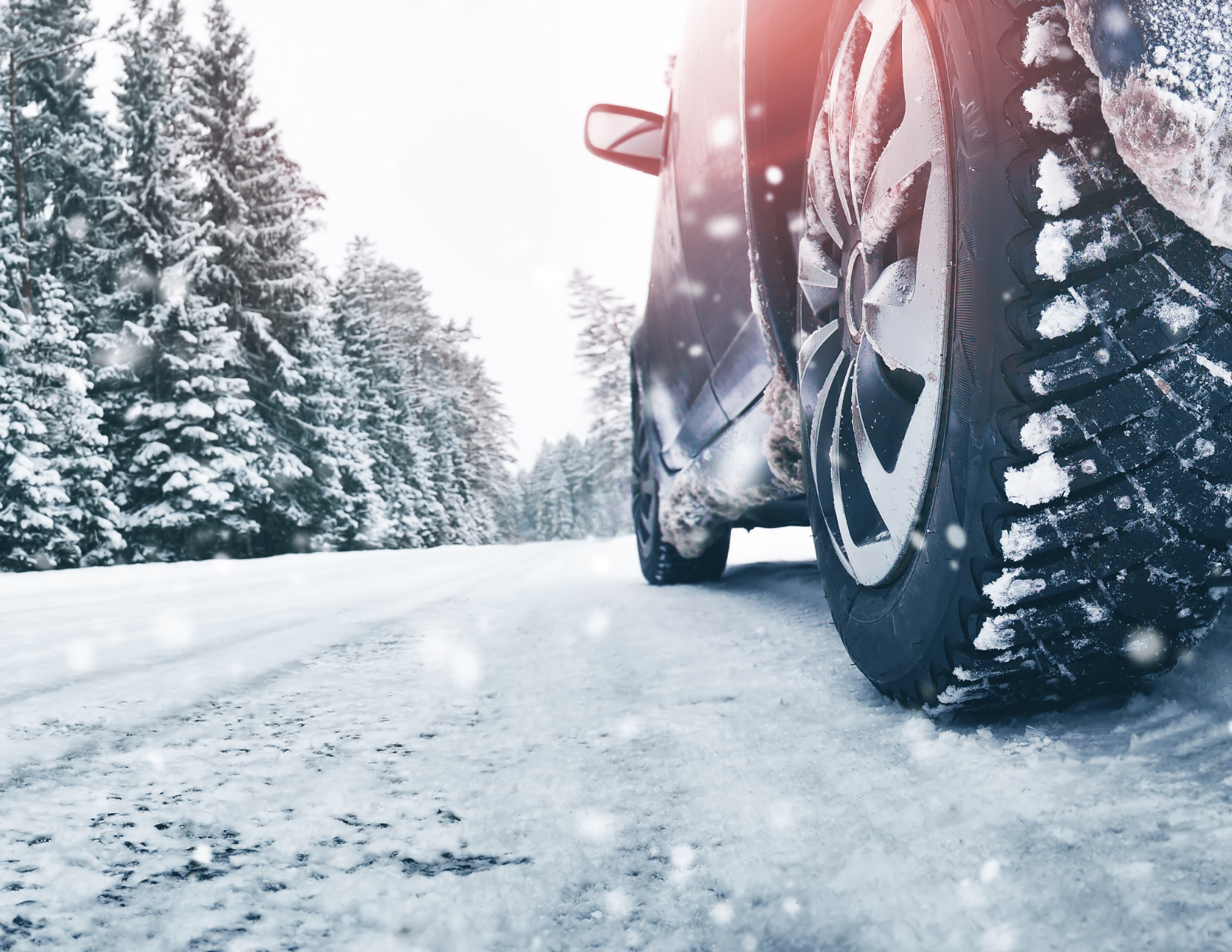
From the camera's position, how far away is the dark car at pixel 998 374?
794 mm

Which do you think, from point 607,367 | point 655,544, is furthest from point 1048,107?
point 607,367

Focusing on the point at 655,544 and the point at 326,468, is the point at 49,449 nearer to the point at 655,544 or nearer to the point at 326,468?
the point at 326,468

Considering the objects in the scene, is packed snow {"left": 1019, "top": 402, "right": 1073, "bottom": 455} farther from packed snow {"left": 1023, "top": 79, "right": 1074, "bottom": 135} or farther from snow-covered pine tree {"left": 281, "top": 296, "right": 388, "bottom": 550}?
snow-covered pine tree {"left": 281, "top": 296, "right": 388, "bottom": 550}

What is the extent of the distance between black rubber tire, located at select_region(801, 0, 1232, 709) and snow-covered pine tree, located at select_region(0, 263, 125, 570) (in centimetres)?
1543

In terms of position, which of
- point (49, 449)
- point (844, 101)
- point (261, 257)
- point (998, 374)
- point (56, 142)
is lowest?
point (998, 374)

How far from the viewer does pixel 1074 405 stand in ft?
2.65

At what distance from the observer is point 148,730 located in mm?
1112

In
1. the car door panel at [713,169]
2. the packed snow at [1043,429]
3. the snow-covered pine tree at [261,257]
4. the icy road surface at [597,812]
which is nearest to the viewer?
the icy road surface at [597,812]

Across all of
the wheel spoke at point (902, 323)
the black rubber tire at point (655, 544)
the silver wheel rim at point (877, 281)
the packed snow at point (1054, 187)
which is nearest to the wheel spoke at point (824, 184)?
the silver wheel rim at point (877, 281)

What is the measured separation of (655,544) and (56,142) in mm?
21173

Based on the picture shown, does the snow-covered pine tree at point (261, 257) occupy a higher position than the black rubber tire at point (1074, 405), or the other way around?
the snow-covered pine tree at point (261, 257)

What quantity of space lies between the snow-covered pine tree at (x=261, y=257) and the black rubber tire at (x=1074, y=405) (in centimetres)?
1707

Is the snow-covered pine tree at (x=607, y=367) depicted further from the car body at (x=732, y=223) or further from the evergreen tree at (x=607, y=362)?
the car body at (x=732, y=223)

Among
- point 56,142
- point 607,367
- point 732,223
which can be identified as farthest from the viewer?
point 607,367
